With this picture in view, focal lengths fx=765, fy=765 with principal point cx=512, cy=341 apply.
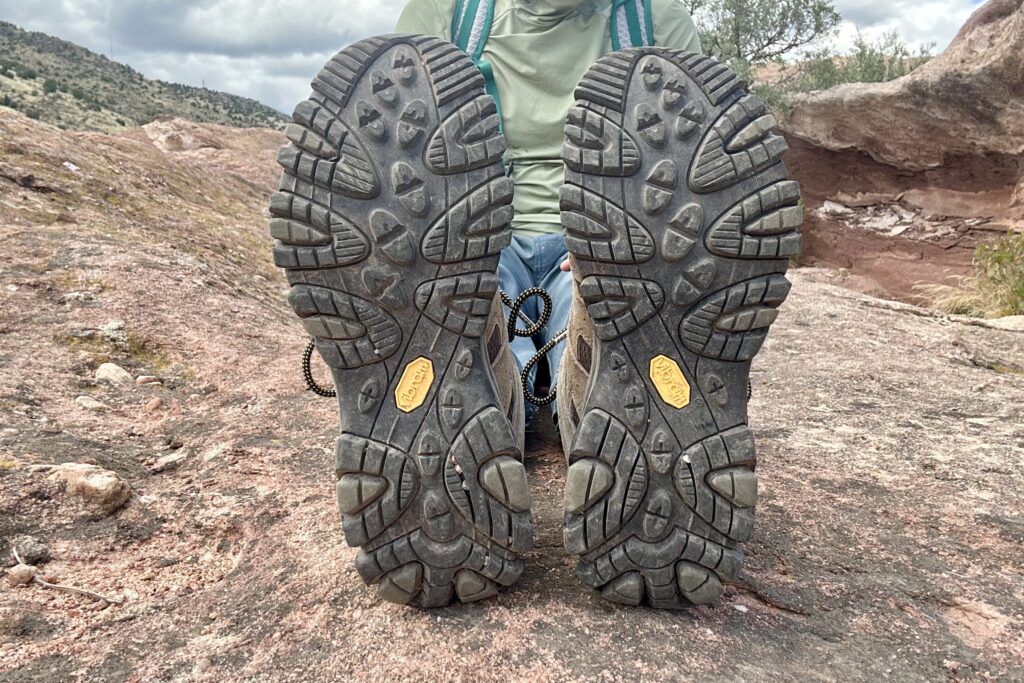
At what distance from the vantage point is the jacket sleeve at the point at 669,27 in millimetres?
1979

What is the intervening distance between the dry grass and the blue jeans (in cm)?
527

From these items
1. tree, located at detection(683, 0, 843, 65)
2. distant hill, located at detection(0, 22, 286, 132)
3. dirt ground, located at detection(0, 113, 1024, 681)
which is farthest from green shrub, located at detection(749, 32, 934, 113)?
distant hill, located at detection(0, 22, 286, 132)

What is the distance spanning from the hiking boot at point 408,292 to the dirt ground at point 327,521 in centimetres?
17

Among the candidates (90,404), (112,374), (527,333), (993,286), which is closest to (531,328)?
(527,333)

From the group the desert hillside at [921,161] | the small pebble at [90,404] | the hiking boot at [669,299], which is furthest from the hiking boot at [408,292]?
the desert hillside at [921,161]

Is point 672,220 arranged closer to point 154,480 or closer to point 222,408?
point 154,480

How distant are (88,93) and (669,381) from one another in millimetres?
33268

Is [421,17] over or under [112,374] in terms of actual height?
over

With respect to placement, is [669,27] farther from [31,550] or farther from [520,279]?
[31,550]

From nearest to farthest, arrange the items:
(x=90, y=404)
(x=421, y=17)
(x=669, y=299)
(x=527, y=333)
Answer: (x=669, y=299)
(x=527, y=333)
(x=421, y=17)
(x=90, y=404)

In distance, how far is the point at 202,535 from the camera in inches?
67.6

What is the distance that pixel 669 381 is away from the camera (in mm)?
1268

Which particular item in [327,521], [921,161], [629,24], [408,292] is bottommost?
[327,521]

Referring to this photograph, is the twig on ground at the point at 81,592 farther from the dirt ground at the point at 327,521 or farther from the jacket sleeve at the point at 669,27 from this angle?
the jacket sleeve at the point at 669,27
